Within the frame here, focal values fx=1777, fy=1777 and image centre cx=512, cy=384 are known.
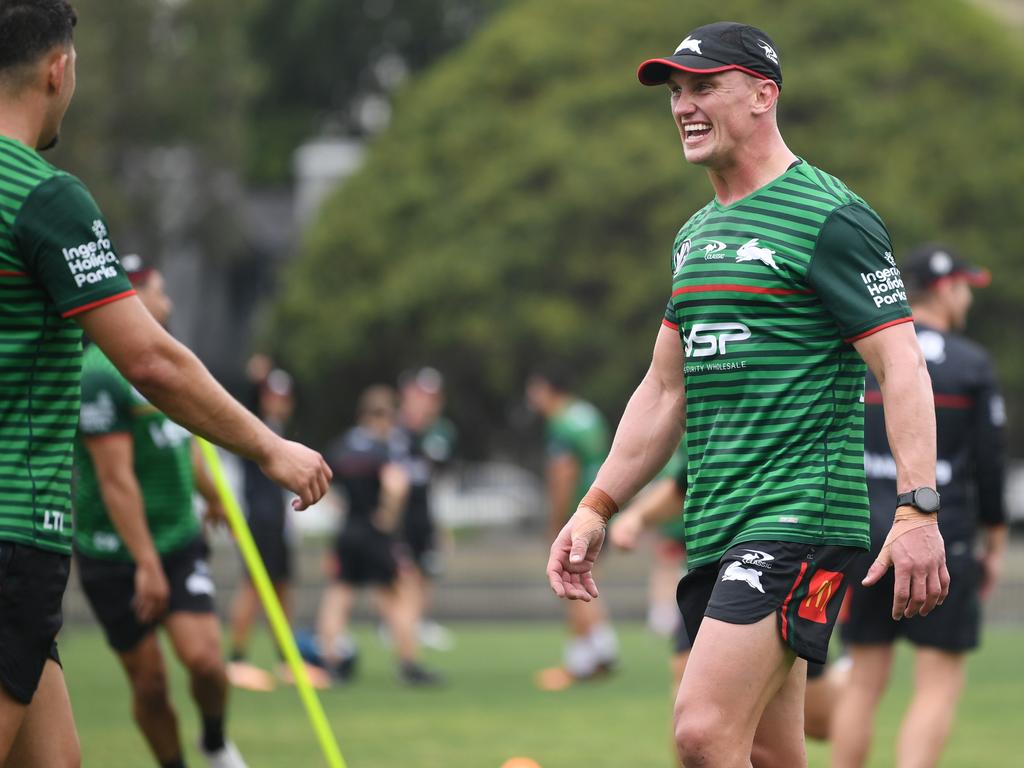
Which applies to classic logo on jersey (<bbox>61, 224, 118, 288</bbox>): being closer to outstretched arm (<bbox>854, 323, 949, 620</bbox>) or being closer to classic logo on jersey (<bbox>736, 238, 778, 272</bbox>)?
classic logo on jersey (<bbox>736, 238, 778, 272</bbox>)

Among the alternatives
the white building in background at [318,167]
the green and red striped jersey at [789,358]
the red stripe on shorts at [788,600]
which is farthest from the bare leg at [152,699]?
the white building in background at [318,167]

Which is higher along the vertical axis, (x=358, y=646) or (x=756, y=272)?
(x=756, y=272)

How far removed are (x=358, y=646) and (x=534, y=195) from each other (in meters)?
16.6

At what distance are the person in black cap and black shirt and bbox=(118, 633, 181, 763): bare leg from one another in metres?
2.85

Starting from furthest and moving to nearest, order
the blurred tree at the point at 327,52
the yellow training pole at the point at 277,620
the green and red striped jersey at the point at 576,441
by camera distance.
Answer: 1. the blurred tree at the point at 327,52
2. the green and red striped jersey at the point at 576,441
3. the yellow training pole at the point at 277,620

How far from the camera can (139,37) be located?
34406mm

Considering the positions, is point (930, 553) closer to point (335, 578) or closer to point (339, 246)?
point (335, 578)

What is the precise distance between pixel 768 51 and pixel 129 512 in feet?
11.5

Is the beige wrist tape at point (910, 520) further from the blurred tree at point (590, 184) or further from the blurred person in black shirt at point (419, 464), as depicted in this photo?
the blurred tree at point (590, 184)

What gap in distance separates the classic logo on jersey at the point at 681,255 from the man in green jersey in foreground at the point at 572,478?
8.43m

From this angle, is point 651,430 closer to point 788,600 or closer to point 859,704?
point 788,600

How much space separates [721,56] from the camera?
5.09m

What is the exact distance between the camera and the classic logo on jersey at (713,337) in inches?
198

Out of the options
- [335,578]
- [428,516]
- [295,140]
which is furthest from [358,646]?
[295,140]
